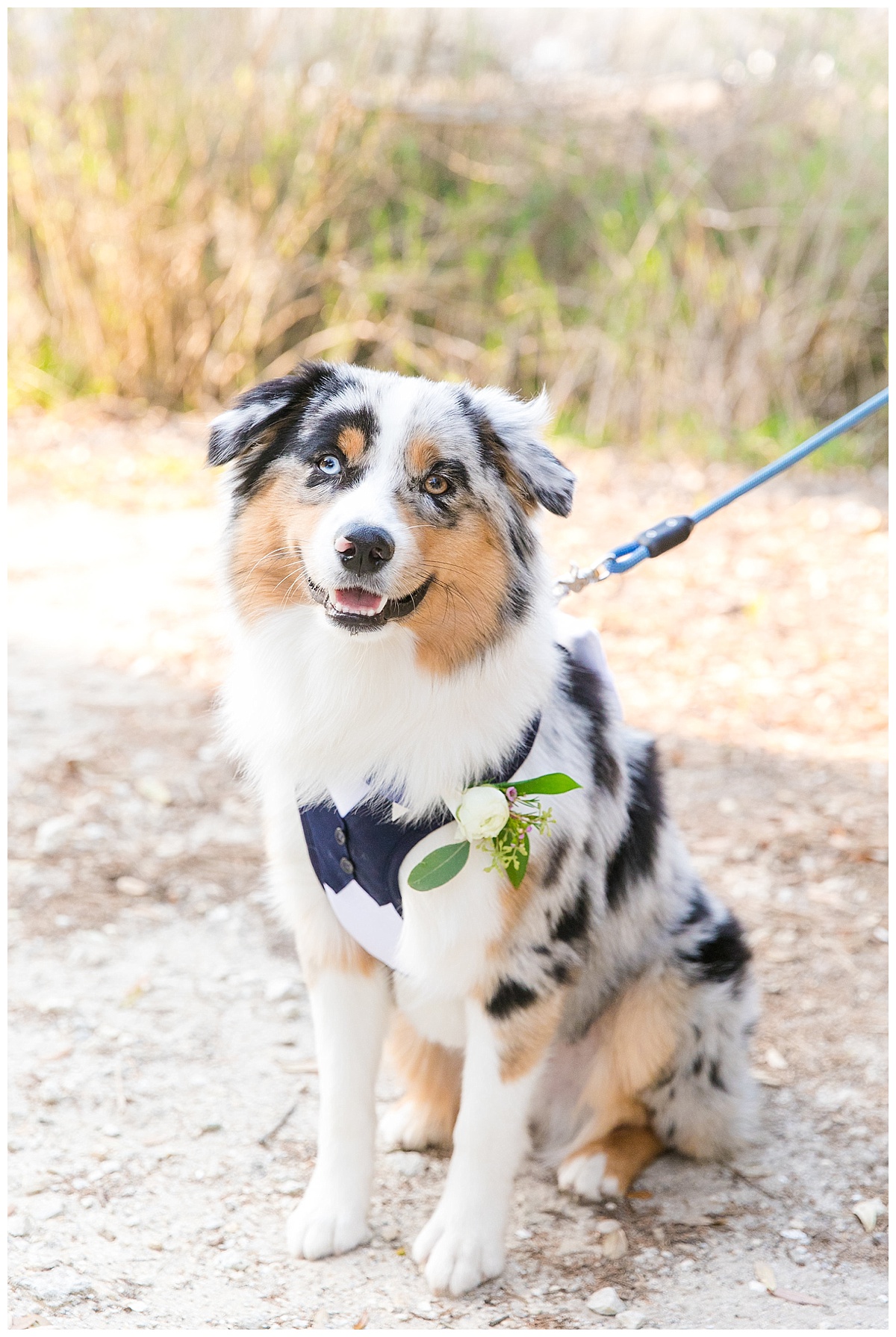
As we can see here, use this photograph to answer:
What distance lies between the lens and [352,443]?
237cm

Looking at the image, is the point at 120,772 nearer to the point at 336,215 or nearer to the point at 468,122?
the point at 336,215

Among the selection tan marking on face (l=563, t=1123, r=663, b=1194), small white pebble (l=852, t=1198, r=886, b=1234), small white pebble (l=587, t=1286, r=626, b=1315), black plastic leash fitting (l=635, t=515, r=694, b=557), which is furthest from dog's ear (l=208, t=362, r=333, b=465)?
small white pebble (l=852, t=1198, r=886, b=1234)

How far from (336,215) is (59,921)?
6747 mm

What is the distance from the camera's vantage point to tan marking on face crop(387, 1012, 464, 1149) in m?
2.97

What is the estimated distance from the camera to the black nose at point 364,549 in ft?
7.25

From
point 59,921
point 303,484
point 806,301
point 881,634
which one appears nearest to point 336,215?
point 806,301

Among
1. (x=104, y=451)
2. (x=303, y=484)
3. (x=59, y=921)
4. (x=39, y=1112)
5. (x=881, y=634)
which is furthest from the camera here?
(x=104, y=451)

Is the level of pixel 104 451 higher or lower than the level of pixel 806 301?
lower

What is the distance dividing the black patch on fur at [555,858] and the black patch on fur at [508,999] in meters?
0.22

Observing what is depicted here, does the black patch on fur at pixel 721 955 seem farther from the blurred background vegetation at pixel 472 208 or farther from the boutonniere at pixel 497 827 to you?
the blurred background vegetation at pixel 472 208

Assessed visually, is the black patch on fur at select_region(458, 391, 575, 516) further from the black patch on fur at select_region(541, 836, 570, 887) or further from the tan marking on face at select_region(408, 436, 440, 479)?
the black patch on fur at select_region(541, 836, 570, 887)

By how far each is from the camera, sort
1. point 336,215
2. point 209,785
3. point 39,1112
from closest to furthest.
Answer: point 39,1112, point 209,785, point 336,215

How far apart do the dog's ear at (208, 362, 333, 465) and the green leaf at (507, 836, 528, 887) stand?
3.35 ft

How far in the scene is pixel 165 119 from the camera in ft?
28.0
